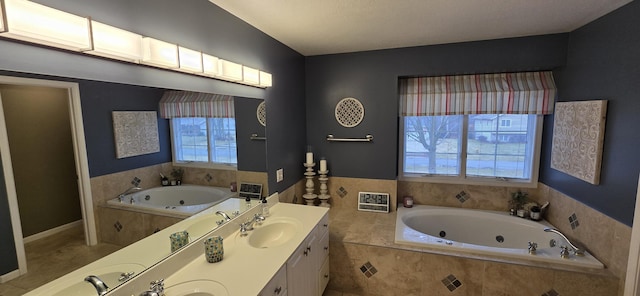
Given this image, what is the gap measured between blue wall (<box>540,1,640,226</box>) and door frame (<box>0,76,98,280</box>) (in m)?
3.07

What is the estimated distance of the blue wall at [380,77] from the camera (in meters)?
2.60

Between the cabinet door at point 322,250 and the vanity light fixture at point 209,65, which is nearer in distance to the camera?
the vanity light fixture at point 209,65

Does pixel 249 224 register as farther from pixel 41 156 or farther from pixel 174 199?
pixel 41 156

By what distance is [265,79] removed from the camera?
2283 millimetres

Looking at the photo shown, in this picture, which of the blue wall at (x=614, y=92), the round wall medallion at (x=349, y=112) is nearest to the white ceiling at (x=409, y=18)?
the blue wall at (x=614, y=92)

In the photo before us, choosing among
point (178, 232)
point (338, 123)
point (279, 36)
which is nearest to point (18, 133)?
point (178, 232)

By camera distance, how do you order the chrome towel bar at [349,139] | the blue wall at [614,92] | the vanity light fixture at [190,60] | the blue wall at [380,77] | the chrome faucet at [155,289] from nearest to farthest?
the chrome faucet at [155,289], the vanity light fixture at [190,60], the blue wall at [614,92], the blue wall at [380,77], the chrome towel bar at [349,139]

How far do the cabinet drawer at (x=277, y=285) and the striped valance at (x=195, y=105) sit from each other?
1.06 metres

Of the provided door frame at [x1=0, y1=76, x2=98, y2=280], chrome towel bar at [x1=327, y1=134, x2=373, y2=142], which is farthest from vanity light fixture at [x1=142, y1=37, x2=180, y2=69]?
chrome towel bar at [x1=327, y1=134, x2=373, y2=142]

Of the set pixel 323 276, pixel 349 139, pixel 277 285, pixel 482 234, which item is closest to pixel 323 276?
pixel 323 276

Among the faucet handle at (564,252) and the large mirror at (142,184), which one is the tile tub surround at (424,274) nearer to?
the faucet handle at (564,252)

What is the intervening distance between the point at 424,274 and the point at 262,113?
6.42 ft

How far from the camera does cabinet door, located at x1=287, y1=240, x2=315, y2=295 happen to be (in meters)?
1.66

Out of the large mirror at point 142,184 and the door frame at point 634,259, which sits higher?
the large mirror at point 142,184
